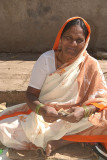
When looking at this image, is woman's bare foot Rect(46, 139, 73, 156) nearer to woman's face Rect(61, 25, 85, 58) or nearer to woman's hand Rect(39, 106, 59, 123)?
woman's hand Rect(39, 106, 59, 123)

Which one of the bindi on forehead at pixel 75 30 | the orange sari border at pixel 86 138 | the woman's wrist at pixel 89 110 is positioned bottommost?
the orange sari border at pixel 86 138

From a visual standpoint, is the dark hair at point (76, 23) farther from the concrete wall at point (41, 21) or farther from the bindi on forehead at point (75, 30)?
the concrete wall at point (41, 21)

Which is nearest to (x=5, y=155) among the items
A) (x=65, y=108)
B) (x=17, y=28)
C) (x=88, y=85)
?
(x=65, y=108)

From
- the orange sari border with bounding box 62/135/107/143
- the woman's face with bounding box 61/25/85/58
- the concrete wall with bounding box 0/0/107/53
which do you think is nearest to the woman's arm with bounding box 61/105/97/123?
the orange sari border with bounding box 62/135/107/143

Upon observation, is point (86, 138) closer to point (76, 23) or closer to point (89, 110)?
point (89, 110)

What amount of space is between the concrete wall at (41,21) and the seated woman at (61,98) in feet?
11.5

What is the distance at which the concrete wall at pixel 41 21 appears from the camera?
228 inches

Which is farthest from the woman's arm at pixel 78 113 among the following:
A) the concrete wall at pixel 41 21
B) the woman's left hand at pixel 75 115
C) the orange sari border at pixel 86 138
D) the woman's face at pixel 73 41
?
the concrete wall at pixel 41 21

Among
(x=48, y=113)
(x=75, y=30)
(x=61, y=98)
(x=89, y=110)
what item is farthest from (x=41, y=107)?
(x=75, y=30)

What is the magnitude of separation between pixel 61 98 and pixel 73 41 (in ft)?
2.01

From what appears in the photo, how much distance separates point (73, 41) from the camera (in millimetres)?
2314

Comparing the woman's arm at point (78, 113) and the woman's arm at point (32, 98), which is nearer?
the woman's arm at point (78, 113)

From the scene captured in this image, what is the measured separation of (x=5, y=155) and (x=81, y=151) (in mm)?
785

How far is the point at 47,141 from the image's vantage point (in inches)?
99.7
